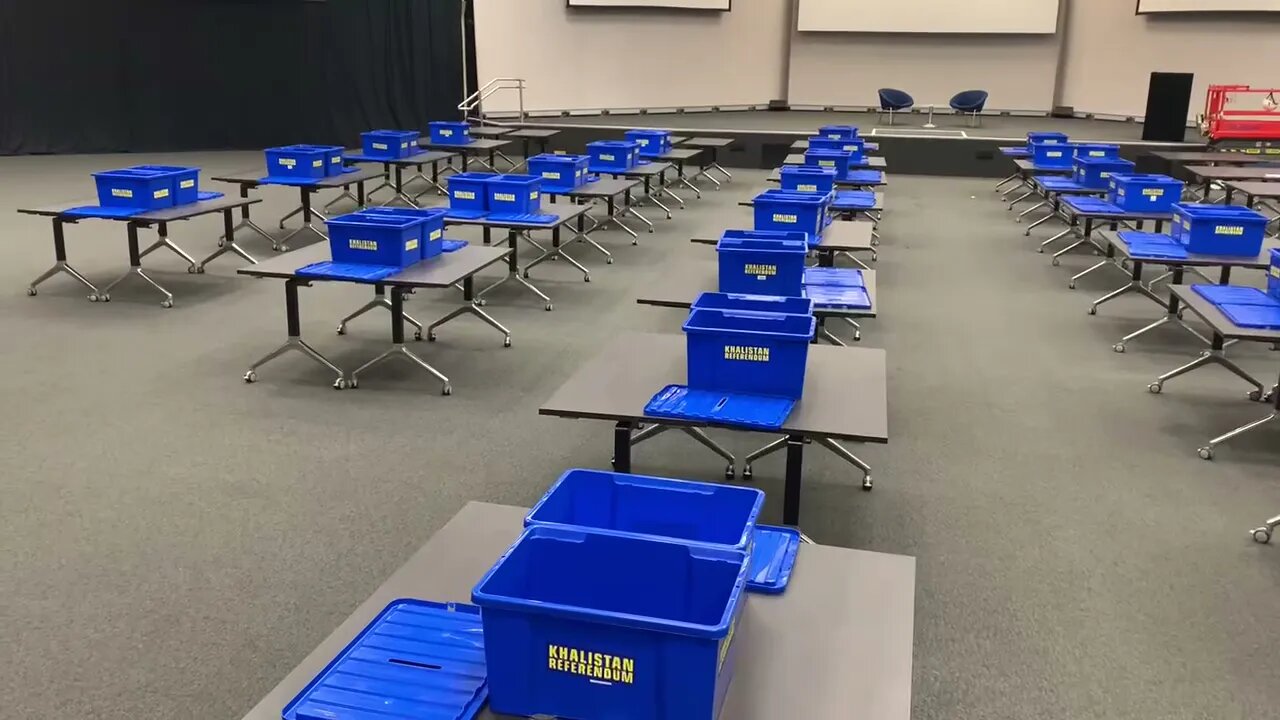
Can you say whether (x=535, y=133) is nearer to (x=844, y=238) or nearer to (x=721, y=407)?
(x=844, y=238)

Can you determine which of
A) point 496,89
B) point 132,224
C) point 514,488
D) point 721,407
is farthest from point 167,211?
point 496,89

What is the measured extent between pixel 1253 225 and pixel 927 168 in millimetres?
8061

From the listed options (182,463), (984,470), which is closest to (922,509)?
(984,470)

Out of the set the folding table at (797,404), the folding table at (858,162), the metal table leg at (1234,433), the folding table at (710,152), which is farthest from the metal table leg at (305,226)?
the metal table leg at (1234,433)

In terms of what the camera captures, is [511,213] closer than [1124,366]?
No

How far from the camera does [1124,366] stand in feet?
17.3

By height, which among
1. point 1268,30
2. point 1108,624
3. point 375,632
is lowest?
point 1108,624

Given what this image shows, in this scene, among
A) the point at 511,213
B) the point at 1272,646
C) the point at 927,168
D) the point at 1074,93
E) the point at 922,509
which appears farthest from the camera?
the point at 1074,93

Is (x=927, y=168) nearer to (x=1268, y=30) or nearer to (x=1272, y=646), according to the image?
(x=1268, y=30)

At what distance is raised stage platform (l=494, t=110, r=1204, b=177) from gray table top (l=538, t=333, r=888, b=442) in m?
9.63

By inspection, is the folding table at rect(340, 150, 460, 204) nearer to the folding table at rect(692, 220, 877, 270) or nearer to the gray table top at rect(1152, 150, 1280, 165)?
the folding table at rect(692, 220, 877, 270)

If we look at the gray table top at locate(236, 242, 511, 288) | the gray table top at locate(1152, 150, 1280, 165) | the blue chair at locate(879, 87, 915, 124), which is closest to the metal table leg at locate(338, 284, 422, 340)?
the gray table top at locate(236, 242, 511, 288)

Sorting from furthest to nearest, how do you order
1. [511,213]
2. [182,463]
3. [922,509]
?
1. [511,213]
2. [182,463]
3. [922,509]

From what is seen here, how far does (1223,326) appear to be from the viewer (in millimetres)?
3801
